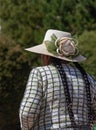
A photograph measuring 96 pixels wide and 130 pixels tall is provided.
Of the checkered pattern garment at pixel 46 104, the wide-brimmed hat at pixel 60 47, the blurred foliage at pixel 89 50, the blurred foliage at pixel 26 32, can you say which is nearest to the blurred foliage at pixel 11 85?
the blurred foliage at pixel 26 32

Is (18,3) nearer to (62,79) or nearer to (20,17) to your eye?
(20,17)

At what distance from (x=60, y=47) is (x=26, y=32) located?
19.7 m

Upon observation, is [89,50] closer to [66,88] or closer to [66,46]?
[66,46]

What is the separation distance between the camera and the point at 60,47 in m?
4.33

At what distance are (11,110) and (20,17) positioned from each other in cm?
1466

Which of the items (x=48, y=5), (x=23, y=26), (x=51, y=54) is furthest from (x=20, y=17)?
(x=51, y=54)

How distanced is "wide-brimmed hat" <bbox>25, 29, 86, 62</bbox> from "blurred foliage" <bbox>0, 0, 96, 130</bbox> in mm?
5635

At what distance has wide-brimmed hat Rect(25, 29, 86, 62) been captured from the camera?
4262 mm

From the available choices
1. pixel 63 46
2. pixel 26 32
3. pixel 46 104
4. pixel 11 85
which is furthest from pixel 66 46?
pixel 26 32

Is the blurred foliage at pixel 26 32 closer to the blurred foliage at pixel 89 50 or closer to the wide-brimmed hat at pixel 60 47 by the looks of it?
the blurred foliage at pixel 89 50

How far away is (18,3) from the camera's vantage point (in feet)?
81.1

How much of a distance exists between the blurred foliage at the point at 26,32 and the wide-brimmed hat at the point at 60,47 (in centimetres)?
563

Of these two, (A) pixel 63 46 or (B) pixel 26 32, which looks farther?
(B) pixel 26 32

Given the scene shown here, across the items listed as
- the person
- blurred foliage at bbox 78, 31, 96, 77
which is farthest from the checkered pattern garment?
blurred foliage at bbox 78, 31, 96, 77
